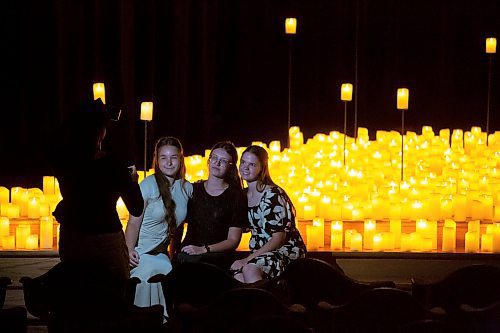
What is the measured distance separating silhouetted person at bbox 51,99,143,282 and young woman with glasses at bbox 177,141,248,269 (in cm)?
93

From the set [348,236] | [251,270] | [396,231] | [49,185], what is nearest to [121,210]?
[49,185]

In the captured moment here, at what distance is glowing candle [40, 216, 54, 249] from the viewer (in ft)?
23.6

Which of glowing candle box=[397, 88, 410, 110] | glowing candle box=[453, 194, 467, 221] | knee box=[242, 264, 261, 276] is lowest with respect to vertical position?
knee box=[242, 264, 261, 276]

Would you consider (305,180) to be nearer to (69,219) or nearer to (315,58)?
(69,219)

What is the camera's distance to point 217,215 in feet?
21.9

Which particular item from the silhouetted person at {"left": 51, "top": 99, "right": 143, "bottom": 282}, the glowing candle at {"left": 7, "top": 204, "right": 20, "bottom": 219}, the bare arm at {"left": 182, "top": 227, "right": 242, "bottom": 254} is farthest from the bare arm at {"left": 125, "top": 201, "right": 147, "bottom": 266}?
the glowing candle at {"left": 7, "top": 204, "right": 20, "bottom": 219}

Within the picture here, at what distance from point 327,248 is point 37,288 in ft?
7.25

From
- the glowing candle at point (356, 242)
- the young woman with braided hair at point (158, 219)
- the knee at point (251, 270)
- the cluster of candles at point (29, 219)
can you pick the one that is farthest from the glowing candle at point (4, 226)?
the glowing candle at point (356, 242)

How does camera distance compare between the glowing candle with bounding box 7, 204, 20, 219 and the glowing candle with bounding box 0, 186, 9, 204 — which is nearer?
the glowing candle with bounding box 7, 204, 20, 219

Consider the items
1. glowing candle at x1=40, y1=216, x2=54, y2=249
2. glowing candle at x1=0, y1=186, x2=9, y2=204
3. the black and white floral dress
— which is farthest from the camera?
glowing candle at x1=0, y1=186, x2=9, y2=204

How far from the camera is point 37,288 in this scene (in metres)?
5.66

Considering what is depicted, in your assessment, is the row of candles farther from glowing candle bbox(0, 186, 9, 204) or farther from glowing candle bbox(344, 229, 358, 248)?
glowing candle bbox(0, 186, 9, 204)

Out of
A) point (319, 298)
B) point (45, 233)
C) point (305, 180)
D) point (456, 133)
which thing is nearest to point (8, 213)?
point (45, 233)

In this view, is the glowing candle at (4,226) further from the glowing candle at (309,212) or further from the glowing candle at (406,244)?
the glowing candle at (406,244)
